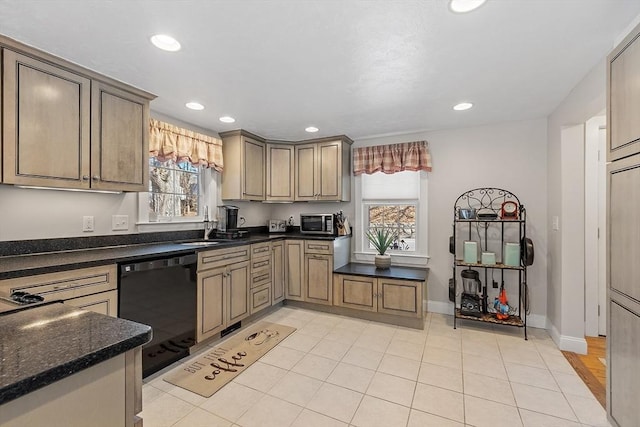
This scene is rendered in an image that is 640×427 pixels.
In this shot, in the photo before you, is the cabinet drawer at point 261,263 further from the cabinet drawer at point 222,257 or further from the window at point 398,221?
the window at point 398,221

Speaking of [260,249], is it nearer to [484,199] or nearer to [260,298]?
[260,298]

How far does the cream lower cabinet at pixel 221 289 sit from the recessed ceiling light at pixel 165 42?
158cm

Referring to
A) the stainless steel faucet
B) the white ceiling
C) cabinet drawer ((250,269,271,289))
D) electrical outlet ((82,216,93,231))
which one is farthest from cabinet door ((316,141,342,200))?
electrical outlet ((82,216,93,231))

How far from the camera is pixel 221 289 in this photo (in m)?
2.82

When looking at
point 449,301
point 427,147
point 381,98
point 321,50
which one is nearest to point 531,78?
point 381,98

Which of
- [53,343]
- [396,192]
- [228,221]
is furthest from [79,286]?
[396,192]

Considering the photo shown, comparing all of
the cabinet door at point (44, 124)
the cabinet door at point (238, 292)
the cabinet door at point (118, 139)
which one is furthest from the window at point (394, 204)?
the cabinet door at point (44, 124)

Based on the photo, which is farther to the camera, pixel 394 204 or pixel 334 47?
pixel 394 204

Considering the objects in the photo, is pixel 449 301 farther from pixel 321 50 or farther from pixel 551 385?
pixel 321 50

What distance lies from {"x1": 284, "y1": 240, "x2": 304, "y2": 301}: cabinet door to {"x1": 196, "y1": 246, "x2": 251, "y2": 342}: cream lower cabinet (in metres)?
0.71

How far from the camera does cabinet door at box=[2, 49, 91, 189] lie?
1.75m

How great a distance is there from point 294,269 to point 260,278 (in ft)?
1.75

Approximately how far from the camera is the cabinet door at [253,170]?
3.64 metres

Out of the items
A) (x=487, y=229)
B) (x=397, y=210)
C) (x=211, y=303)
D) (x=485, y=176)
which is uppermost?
(x=485, y=176)
